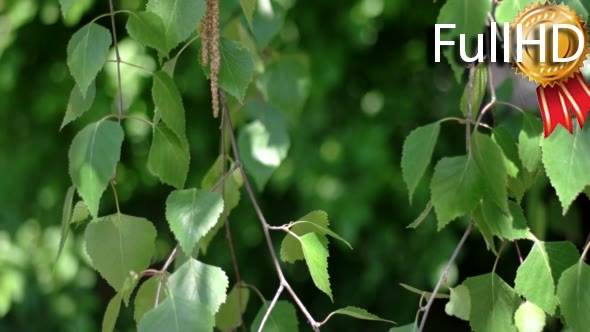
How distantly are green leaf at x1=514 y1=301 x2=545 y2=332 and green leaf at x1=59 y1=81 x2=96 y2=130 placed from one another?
42cm

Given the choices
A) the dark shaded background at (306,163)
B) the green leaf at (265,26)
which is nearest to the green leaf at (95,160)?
the green leaf at (265,26)

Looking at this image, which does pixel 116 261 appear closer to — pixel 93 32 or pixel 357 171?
pixel 93 32

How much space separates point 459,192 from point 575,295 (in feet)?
0.42

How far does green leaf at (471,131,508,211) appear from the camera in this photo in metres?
0.80

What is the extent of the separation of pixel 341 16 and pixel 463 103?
5.19ft

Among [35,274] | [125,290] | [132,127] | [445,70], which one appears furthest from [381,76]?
[125,290]

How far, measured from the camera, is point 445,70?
2.53 metres

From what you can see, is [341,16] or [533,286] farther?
[341,16]

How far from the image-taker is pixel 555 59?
0.84 m

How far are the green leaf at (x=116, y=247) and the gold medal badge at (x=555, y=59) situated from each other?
1.20 ft

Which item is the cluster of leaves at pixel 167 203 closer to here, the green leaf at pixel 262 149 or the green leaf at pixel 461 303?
the green leaf at pixel 461 303

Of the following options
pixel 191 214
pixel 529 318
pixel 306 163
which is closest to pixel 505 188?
pixel 529 318

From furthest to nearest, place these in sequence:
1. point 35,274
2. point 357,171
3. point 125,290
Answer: point 35,274
point 357,171
point 125,290

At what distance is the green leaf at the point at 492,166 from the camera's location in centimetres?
80
